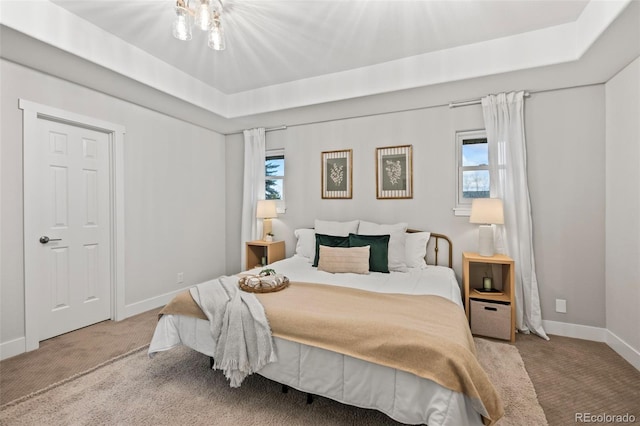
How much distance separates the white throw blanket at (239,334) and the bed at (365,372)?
87 mm

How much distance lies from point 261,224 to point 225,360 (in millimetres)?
2684

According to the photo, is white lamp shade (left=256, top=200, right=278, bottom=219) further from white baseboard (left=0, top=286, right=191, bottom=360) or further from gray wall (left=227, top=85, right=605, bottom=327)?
white baseboard (left=0, top=286, right=191, bottom=360)

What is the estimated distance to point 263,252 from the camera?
445 cm

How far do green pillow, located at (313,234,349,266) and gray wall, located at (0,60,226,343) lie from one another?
2.07 meters

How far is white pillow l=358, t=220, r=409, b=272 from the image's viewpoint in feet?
10.4

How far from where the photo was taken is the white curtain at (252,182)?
176 inches

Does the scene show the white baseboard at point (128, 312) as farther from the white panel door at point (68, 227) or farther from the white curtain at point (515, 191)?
the white curtain at point (515, 191)

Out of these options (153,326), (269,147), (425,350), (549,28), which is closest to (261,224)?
(269,147)

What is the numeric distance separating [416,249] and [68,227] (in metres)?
3.66

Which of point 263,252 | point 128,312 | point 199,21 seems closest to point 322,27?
point 199,21

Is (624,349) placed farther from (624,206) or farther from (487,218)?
(487,218)

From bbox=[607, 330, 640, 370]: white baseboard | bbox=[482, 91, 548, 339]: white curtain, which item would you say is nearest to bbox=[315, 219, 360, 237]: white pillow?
bbox=[482, 91, 548, 339]: white curtain

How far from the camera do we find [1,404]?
1912 millimetres

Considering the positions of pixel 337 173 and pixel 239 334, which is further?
pixel 337 173
